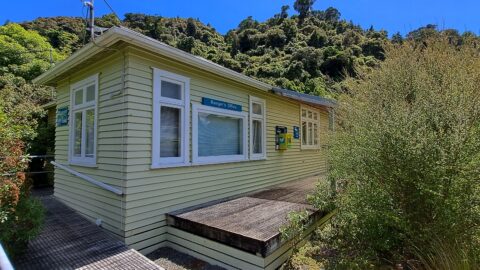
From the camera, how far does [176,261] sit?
383 cm

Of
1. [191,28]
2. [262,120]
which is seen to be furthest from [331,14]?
[262,120]

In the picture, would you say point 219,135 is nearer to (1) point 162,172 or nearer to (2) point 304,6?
(1) point 162,172

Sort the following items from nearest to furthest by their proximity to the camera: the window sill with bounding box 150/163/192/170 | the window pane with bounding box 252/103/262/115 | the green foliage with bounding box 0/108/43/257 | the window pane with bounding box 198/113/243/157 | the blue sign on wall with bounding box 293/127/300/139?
the green foliage with bounding box 0/108/43/257
the window sill with bounding box 150/163/192/170
the window pane with bounding box 198/113/243/157
the window pane with bounding box 252/103/262/115
the blue sign on wall with bounding box 293/127/300/139

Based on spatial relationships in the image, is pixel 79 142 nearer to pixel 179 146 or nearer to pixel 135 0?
pixel 179 146

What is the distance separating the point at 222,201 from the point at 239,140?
1.60 meters

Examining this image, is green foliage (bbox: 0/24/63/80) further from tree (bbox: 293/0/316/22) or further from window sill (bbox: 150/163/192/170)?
tree (bbox: 293/0/316/22)

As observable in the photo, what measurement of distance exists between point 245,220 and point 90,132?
324cm

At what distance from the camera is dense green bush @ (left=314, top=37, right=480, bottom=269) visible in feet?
9.20

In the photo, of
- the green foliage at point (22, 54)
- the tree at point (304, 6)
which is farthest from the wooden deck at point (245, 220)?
the tree at point (304, 6)

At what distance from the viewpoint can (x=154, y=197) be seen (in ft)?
14.0

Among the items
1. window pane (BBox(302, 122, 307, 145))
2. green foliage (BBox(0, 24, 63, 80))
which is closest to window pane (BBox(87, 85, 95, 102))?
window pane (BBox(302, 122, 307, 145))

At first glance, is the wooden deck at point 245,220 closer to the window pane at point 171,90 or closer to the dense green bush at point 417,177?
the dense green bush at point 417,177

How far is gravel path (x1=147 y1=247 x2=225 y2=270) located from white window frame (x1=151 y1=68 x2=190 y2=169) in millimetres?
1352

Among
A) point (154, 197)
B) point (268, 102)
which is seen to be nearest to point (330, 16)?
point (268, 102)
